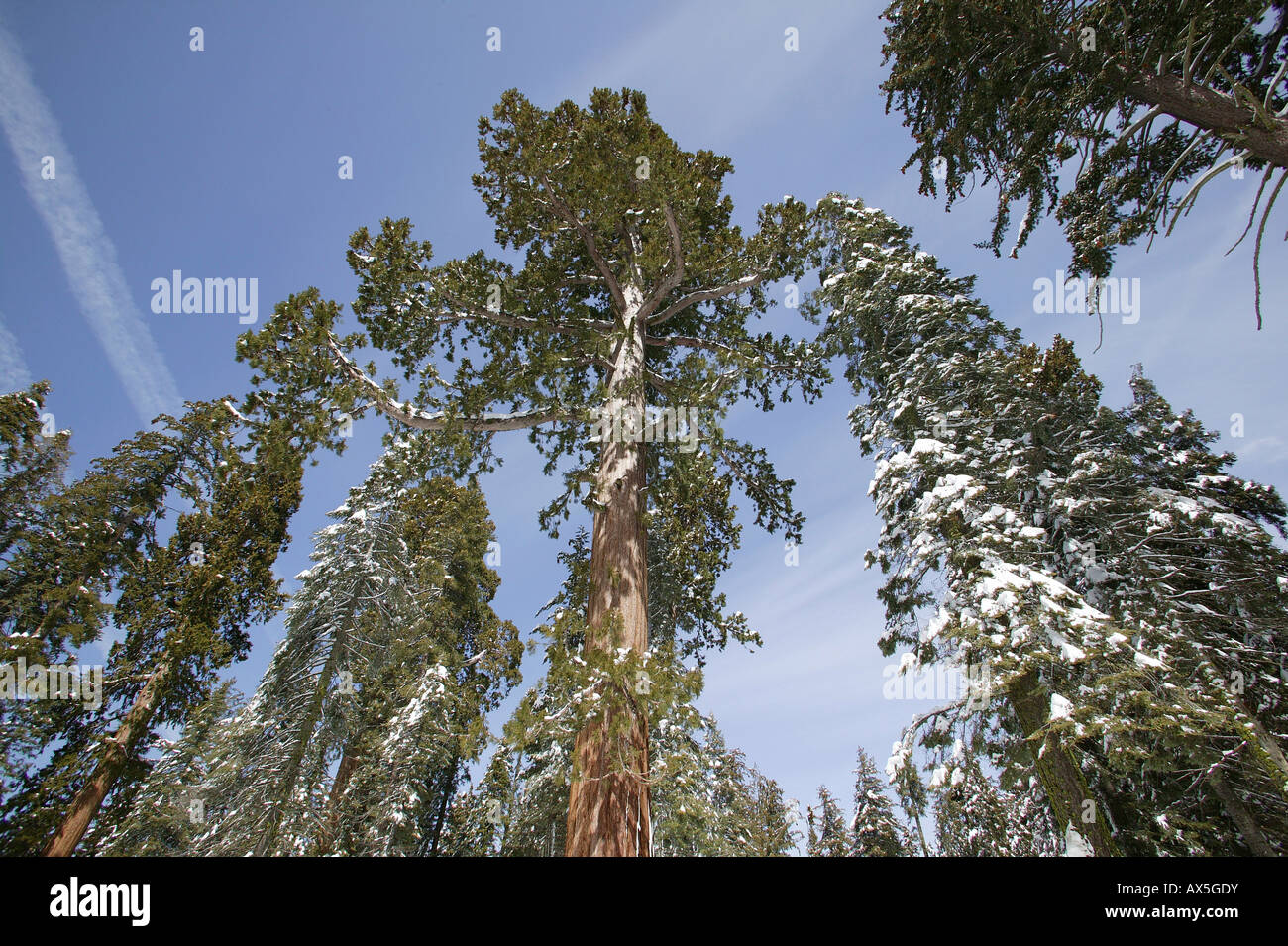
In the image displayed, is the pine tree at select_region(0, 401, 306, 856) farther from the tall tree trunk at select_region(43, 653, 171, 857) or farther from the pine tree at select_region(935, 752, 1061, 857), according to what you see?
the pine tree at select_region(935, 752, 1061, 857)

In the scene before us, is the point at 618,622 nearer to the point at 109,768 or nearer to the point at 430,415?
the point at 430,415

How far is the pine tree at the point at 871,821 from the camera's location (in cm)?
2512

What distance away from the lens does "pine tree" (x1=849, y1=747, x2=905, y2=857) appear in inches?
989

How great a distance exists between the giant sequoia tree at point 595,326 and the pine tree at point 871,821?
887 inches

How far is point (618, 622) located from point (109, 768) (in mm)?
19709

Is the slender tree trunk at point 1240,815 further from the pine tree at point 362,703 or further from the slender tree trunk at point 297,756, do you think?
the slender tree trunk at point 297,756

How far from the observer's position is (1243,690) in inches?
359

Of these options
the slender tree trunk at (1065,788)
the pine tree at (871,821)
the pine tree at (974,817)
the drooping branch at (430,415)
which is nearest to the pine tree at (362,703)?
the drooping branch at (430,415)

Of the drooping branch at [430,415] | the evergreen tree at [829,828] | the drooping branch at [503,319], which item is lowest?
the evergreen tree at [829,828]

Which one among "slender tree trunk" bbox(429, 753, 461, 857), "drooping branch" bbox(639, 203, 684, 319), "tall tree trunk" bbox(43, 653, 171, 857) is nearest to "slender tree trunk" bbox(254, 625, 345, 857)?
"slender tree trunk" bbox(429, 753, 461, 857)

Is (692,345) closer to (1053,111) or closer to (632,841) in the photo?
(1053,111)

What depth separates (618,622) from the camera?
5.66 metres

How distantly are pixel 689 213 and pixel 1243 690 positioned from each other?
36.9 feet
